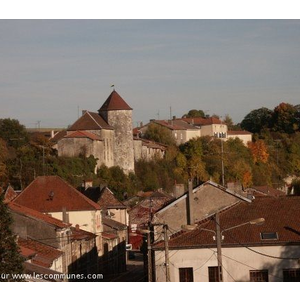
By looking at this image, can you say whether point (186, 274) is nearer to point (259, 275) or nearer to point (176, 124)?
point (259, 275)

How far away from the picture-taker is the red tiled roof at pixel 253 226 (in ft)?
66.6

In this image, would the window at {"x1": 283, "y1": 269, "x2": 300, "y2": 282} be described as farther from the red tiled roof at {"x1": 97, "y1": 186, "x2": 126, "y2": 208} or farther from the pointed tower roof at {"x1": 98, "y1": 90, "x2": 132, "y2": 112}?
the pointed tower roof at {"x1": 98, "y1": 90, "x2": 132, "y2": 112}

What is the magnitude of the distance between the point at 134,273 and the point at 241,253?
6888mm

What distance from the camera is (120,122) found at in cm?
6556

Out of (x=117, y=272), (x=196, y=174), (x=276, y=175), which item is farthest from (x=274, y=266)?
(x=276, y=175)

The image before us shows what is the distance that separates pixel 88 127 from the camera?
63.4 metres

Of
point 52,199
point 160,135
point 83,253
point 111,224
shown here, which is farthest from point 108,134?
point 83,253

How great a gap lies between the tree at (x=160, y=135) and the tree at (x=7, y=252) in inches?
2300

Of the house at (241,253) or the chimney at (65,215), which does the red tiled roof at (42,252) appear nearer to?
the house at (241,253)

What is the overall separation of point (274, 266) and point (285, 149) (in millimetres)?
60138

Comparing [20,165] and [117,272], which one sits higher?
[20,165]

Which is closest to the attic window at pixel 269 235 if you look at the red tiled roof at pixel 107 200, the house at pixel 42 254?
the house at pixel 42 254

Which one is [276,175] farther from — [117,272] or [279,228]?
[279,228]

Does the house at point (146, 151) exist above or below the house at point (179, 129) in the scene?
below
